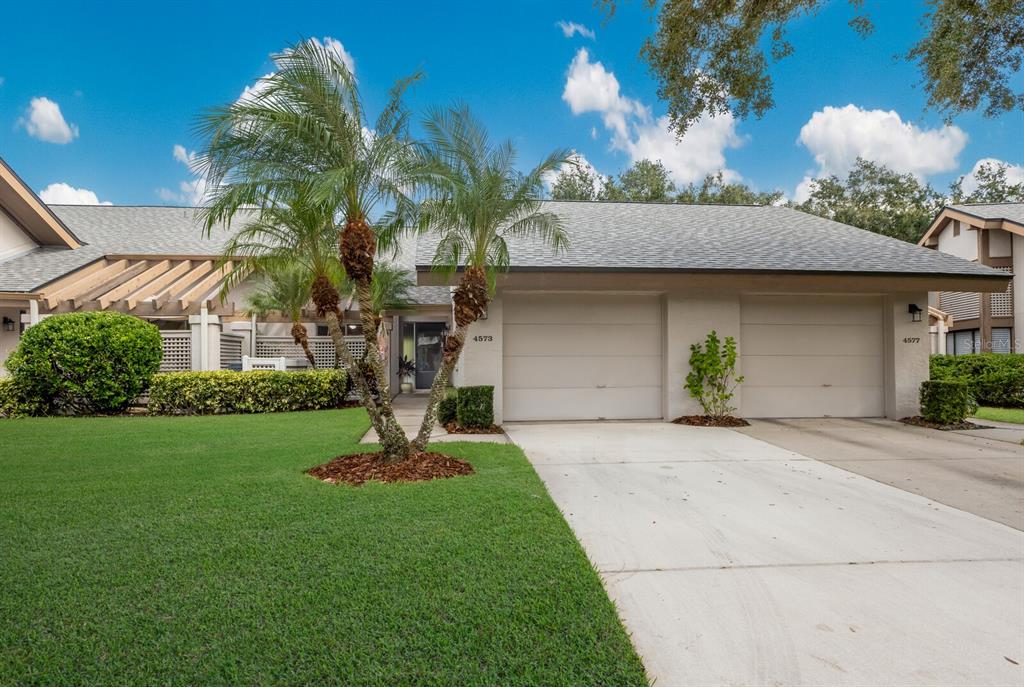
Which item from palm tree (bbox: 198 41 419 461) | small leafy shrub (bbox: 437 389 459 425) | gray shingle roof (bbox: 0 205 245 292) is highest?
gray shingle roof (bbox: 0 205 245 292)

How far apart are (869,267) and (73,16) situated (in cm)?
1853

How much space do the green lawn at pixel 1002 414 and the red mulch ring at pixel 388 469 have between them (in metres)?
11.4

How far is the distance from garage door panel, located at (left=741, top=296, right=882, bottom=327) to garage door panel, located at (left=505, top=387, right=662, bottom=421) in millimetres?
2591

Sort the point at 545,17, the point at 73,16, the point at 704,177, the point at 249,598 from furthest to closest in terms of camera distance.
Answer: the point at 704,177
the point at 545,17
the point at 73,16
the point at 249,598

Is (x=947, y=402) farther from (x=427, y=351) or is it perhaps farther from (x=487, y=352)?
(x=427, y=351)

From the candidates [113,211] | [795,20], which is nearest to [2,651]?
[795,20]

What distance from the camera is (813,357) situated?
10.7 m

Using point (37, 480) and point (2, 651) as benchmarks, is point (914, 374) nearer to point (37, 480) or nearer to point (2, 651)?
point (2, 651)

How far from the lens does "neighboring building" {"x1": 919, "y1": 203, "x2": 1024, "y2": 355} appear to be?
17484mm

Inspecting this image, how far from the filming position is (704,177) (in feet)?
109

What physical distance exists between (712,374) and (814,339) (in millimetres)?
2687

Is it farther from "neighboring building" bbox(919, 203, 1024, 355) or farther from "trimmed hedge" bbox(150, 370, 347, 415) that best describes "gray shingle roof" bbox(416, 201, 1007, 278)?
"neighboring building" bbox(919, 203, 1024, 355)

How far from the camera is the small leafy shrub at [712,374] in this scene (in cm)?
972

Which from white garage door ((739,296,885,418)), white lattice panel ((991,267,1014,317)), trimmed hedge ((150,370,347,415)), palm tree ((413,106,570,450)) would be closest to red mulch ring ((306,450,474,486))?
palm tree ((413,106,570,450))
